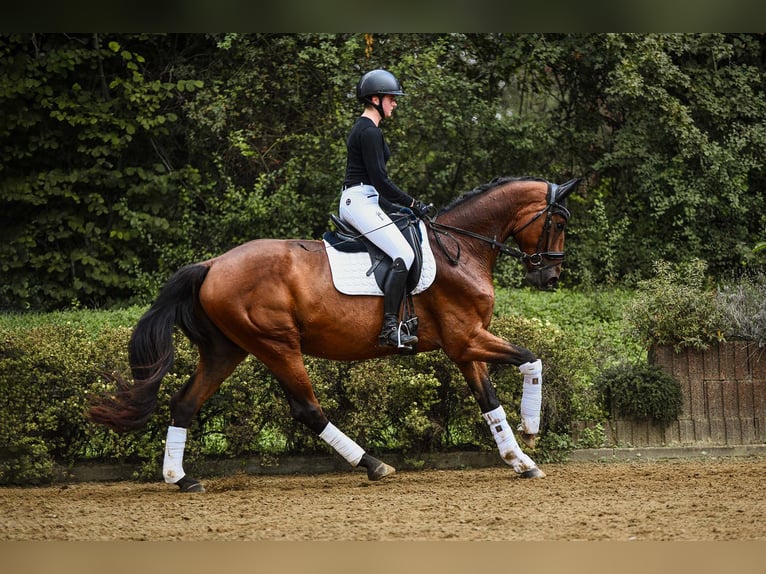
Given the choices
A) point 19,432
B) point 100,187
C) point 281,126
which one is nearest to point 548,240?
point 19,432

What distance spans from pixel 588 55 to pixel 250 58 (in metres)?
5.68

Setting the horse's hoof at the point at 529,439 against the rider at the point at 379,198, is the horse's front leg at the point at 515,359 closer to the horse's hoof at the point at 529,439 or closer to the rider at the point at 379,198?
the horse's hoof at the point at 529,439

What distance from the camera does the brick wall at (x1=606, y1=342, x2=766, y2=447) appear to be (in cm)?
892

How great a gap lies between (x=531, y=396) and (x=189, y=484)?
2893 mm

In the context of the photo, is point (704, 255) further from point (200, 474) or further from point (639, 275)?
point (200, 474)

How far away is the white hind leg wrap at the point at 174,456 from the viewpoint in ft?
24.7

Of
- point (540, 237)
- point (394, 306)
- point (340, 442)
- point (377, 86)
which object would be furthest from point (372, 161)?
point (340, 442)

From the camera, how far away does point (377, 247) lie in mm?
7516

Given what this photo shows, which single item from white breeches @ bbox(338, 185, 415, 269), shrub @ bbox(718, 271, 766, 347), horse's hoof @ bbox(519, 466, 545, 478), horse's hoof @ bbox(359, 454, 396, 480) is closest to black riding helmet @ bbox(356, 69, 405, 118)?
white breeches @ bbox(338, 185, 415, 269)

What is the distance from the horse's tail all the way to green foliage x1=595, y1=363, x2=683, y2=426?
158 inches

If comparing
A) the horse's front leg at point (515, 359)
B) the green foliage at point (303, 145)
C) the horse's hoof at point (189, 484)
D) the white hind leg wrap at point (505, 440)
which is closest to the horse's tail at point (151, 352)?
the horse's hoof at point (189, 484)

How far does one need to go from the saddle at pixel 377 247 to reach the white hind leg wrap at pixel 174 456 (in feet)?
6.53

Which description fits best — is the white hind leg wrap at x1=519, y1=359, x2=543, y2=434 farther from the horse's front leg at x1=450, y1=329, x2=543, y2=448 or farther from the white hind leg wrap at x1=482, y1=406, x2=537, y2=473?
the white hind leg wrap at x1=482, y1=406, x2=537, y2=473

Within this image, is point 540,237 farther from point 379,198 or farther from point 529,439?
point 529,439
